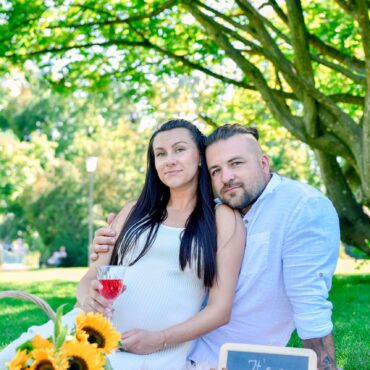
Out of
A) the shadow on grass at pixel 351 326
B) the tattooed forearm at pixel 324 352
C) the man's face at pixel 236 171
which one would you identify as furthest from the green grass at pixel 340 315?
the tattooed forearm at pixel 324 352

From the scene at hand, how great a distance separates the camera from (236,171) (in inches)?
154

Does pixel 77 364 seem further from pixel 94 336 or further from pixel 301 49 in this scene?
pixel 301 49

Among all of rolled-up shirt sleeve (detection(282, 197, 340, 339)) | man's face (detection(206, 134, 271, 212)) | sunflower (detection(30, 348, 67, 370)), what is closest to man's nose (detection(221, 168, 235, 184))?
man's face (detection(206, 134, 271, 212))

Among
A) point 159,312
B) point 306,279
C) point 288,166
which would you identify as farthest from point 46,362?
point 288,166

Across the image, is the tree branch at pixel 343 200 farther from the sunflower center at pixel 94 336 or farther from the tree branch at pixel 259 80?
the sunflower center at pixel 94 336

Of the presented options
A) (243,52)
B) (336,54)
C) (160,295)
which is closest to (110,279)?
(160,295)

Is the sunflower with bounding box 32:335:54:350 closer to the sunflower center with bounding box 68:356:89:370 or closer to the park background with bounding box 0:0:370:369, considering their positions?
the sunflower center with bounding box 68:356:89:370

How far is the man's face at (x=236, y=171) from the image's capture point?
391 cm

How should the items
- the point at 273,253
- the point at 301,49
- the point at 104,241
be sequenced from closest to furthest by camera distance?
the point at 273,253 < the point at 104,241 < the point at 301,49

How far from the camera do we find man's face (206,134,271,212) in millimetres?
3906

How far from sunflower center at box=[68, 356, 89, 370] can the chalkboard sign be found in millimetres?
922

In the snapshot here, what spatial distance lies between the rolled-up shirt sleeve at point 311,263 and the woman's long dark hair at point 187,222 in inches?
16.1

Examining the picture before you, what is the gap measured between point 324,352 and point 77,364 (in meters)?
1.72

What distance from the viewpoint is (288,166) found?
3256cm
